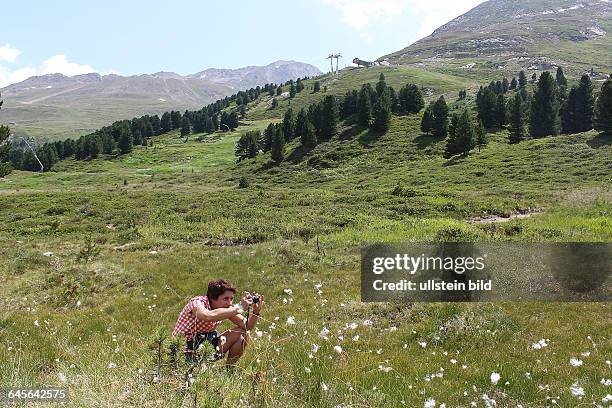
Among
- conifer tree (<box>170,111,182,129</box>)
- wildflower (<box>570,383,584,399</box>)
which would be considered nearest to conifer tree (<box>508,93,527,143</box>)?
wildflower (<box>570,383,584,399</box>)

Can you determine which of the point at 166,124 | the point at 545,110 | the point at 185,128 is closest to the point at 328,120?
the point at 545,110

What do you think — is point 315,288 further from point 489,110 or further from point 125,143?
point 125,143

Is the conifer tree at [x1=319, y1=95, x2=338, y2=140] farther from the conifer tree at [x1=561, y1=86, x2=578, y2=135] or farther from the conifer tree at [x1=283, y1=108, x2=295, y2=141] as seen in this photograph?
the conifer tree at [x1=561, y1=86, x2=578, y2=135]

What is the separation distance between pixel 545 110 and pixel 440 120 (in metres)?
18.3

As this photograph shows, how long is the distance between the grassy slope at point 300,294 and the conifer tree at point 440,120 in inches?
1037

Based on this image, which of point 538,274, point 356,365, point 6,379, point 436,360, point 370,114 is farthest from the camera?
point 370,114

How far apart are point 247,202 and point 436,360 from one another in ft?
113

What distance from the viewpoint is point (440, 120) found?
263ft

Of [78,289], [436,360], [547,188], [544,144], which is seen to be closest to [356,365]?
[436,360]

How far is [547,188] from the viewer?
40094mm

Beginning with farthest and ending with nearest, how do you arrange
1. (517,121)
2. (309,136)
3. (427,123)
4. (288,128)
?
(288,128) < (309,136) < (427,123) < (517,121)

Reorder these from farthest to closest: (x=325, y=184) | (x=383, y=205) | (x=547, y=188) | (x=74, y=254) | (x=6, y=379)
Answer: (x=325, y=184)
(x=547, y=188)
(x=383, y=205)
(x=74, y=254)
(x=6, y=379)

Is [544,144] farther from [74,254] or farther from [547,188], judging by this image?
[74,254]

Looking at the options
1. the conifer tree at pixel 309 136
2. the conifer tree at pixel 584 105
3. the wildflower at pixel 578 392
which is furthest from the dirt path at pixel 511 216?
the conifer tree at pixel 584 105
